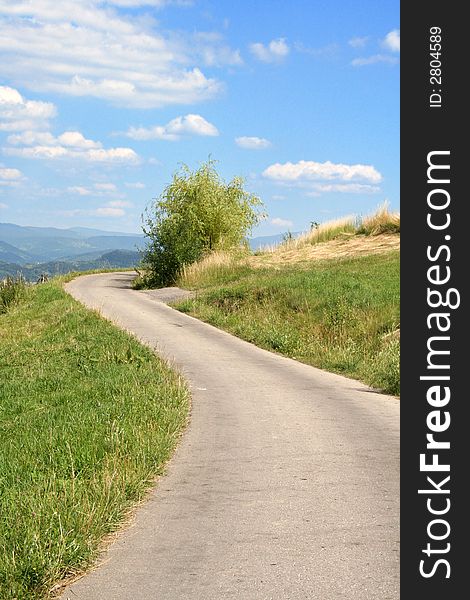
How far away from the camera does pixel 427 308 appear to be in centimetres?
531

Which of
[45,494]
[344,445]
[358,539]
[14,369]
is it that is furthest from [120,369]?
[358,539]

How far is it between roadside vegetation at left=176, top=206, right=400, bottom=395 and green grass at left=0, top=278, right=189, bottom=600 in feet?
12.5

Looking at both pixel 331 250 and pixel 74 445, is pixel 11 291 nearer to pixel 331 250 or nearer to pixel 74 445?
pixel 331 250

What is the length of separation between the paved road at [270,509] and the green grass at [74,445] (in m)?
0.22

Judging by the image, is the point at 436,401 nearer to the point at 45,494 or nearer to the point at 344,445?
the point at 45,494

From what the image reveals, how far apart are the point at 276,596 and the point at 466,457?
1.41m

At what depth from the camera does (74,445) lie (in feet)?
28.7

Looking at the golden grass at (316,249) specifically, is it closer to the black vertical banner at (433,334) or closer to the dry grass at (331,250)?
the dry grass at (331,250)

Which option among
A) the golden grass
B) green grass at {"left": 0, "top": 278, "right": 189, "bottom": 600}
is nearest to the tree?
the golden grass

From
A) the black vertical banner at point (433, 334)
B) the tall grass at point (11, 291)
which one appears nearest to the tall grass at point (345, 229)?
the tall grass at point (11, 291)

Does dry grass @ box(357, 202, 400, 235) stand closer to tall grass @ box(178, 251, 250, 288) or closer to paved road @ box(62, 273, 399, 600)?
tall grass @ box(178, 251, 250, 288)

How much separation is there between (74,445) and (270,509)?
2932 millimetres

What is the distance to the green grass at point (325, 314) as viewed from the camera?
55.9 feet

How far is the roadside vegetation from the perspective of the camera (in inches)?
698
